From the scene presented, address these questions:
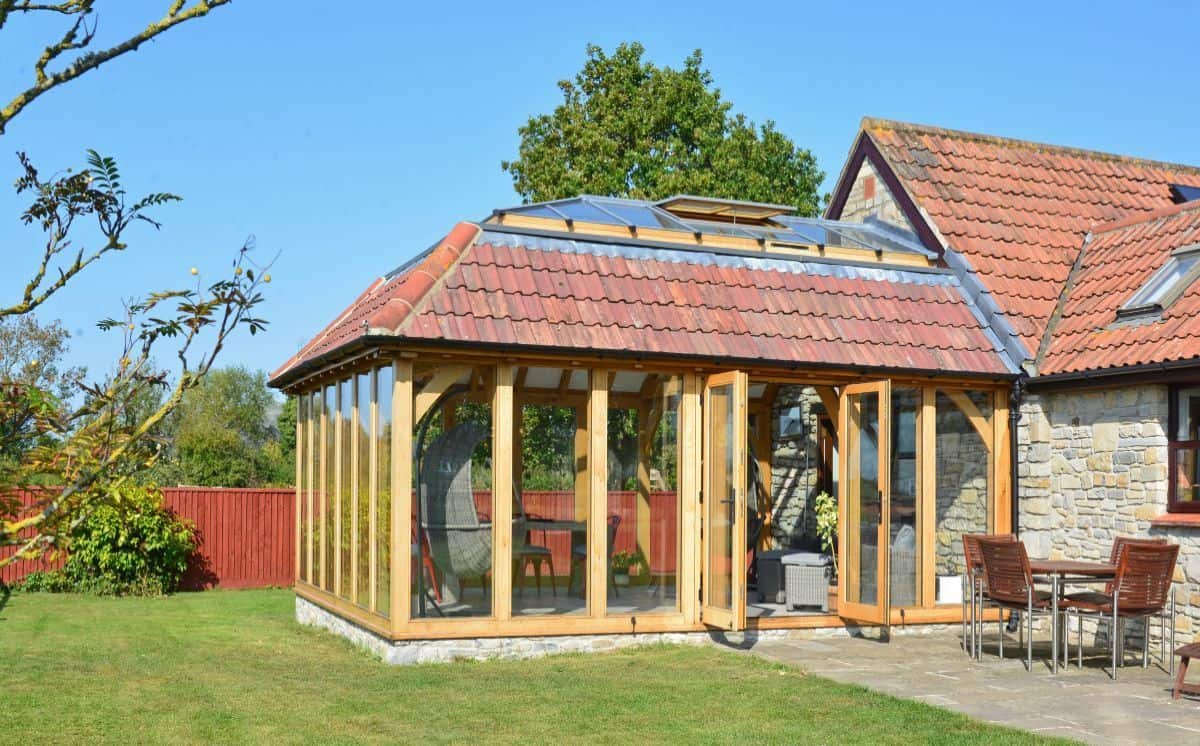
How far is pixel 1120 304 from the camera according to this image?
42.2 feet

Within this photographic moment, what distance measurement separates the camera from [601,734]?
823 cm

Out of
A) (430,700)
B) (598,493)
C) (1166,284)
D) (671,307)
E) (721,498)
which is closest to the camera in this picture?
(430,700)

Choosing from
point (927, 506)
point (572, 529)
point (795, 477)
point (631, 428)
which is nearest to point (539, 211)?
point (631, 428)

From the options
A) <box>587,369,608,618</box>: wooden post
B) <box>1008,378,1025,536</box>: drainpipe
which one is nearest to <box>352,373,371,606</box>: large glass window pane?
<box>587,369,608,618</box>: wooden post

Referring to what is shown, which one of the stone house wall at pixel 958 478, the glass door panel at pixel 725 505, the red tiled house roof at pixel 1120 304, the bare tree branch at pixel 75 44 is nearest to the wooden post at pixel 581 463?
the glass door panel at pixel 725 505

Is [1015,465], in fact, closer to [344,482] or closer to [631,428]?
[631,428]

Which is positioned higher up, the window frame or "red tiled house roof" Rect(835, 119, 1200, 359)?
"red tiled house roof" Rect(835, 119, 1200, 359)

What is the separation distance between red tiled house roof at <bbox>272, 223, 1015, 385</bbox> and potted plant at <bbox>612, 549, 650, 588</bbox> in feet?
5.95

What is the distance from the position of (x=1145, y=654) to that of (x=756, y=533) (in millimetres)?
5593

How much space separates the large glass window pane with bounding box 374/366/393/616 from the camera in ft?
36.3

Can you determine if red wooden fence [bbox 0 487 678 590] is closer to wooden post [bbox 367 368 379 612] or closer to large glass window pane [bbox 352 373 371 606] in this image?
large glass window pane [bbox 352 373 371 606]

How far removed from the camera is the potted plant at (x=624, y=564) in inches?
455

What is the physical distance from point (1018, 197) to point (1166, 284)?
3095 mm

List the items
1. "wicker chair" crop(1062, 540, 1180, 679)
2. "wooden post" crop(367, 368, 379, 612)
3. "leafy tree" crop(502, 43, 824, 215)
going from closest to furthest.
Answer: "wicker chair" crop(1062, 540, 1180, 679) → "wooden post" crop(367, 368, 379, 612) → "leafy tree" crop(502, 43, 824, 215)
